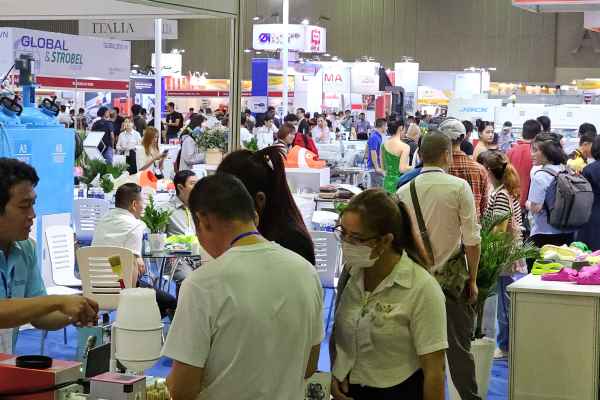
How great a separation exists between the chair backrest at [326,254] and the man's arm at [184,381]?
5.03 m

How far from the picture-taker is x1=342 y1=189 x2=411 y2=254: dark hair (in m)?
2.63

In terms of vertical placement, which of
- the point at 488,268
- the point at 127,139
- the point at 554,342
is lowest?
the point at 554,342

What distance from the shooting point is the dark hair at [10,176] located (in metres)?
2.72

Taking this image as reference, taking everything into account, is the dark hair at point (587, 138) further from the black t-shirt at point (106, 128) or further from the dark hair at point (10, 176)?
the black t-shirt at point (106, 128)

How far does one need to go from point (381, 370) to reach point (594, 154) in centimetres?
534

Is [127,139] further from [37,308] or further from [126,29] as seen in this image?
[37,308]

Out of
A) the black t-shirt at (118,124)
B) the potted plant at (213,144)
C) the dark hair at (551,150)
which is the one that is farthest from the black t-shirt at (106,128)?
the dark hair at (551,150)

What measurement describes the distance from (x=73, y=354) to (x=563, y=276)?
3383 millimetres

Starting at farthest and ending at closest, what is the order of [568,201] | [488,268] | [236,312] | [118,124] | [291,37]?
[291,37] → [118,124] → [568,201] → [488,268] → [236,312]

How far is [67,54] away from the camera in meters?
14.1

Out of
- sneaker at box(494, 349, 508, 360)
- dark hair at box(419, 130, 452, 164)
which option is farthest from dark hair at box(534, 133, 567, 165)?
dark hair at box(419, 130, 452, 164)

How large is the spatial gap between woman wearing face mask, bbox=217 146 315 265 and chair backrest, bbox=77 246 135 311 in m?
3.18

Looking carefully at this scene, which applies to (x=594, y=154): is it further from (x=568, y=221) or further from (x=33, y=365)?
(x=33, y=365)

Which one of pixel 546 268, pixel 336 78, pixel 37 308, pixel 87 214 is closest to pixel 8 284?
pixel 37 308
